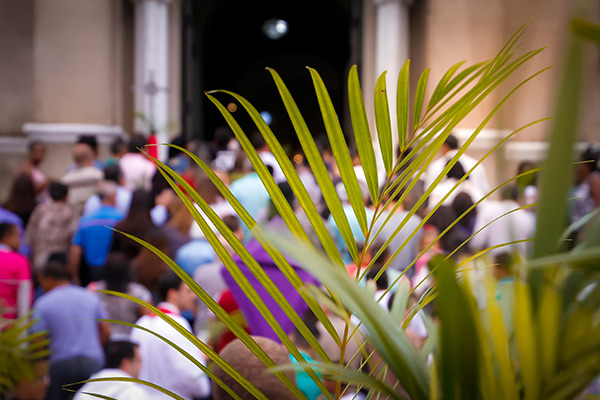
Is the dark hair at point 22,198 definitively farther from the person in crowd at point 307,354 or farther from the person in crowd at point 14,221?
the person in crowd at point 307,354

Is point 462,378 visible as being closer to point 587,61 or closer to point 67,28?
point 587,61

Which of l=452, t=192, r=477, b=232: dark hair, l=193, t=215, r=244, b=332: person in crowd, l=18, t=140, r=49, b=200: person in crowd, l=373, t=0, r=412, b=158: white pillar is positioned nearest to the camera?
l=193, t=215, r=244, b=332: person in crowd

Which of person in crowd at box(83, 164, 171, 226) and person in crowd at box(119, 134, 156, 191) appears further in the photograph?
person in crowd at box(119, 134, 156, 191)

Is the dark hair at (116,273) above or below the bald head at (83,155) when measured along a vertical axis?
below

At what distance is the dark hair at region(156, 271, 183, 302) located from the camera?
423 cm

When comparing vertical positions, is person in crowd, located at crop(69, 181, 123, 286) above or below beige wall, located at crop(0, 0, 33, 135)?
below

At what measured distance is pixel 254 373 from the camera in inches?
71.4

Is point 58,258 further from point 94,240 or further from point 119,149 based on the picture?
point 119,149

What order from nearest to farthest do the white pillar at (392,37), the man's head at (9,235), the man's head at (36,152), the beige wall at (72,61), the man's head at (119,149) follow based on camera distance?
the man's head at (9,235)
the man's head at (119,149)
the man's head at (36,152)
the beige wall at (72,61)
the white pillar at (392,37)

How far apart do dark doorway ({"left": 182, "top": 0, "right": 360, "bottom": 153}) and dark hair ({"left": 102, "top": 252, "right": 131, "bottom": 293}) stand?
15486 mm

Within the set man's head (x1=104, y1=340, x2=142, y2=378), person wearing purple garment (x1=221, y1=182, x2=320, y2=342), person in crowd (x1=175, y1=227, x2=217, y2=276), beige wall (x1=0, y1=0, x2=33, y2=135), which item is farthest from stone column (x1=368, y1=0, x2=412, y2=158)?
person wearing purple garment (x1=221, y1=182, x2=320, y2=342)

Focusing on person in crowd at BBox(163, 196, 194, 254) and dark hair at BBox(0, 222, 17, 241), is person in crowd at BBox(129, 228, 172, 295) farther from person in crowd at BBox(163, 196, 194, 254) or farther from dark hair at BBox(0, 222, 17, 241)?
dark hair at BBox(0, 222, 17, 241)

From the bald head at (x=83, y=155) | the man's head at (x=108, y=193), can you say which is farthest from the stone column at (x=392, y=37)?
the man's head at (x=108, y=193)

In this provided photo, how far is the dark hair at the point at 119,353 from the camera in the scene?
3.75 meters
